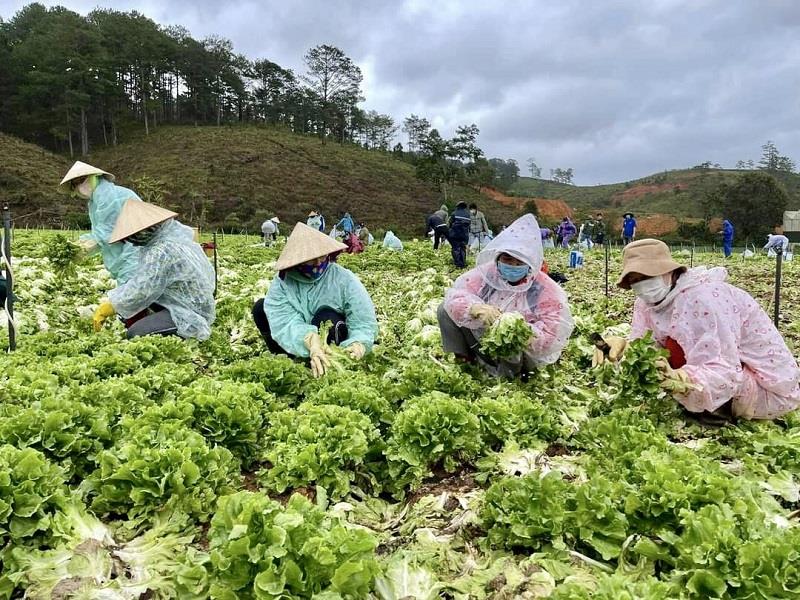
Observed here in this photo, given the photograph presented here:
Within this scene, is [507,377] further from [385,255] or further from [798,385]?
[385,255]

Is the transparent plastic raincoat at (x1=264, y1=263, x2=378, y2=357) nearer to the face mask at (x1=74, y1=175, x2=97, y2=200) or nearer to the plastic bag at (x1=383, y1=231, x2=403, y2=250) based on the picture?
the face mask at (x1=74, y1=175, x2=97, y2=200)

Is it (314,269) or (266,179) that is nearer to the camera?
(314,269)

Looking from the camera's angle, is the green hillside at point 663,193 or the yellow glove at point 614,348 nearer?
the yellow glove at point 614,348

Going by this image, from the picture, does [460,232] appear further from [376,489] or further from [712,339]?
[376,489]

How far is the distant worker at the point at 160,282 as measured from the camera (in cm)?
609

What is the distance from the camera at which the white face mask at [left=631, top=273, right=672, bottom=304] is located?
419 centimetres

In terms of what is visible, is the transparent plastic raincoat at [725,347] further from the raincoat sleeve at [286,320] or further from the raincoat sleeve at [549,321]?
the raincoat sleeve at [286,320]

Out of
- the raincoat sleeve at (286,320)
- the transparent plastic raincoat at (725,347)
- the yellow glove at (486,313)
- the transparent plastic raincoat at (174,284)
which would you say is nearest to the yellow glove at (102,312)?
the transparent plastic raincoat at (174,284)

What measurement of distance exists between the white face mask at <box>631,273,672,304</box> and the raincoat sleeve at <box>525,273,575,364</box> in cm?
104

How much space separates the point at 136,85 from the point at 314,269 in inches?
3414

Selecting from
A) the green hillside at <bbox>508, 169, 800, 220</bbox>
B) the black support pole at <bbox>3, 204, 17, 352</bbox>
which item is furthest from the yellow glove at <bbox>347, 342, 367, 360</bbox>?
the green hillside at <bbox>508, 169, 800, 220</bbox>

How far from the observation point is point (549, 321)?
526cm

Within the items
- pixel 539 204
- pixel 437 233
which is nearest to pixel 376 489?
pixel 437 233

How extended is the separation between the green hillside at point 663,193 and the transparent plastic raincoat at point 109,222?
257ft
